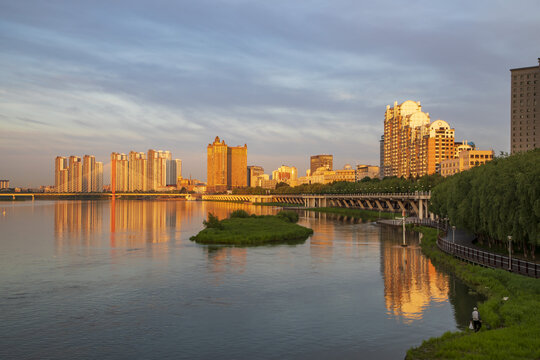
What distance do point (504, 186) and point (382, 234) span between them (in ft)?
123

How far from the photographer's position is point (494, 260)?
36.1 metres

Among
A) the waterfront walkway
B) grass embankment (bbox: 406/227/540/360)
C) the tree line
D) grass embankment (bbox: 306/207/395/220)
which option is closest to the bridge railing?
the waterfront walkway

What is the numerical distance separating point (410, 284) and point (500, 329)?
14.6 metres

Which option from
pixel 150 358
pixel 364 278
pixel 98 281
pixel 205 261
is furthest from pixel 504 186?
pixel 98 281

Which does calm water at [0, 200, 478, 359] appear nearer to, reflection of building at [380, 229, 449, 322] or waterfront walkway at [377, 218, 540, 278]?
reflection of building at [380, 229, 449, 322]

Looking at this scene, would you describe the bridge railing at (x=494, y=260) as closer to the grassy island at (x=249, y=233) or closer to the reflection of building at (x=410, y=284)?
the reflection of building at (x=410, y=284)

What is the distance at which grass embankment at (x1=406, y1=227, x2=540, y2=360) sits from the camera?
18797 mm

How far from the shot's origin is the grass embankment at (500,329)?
61.7ft

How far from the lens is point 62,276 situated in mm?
39250

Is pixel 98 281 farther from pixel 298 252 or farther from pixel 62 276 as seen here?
pixel 298 252

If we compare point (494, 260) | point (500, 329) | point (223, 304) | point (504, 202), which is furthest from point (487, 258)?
point (223, 304)

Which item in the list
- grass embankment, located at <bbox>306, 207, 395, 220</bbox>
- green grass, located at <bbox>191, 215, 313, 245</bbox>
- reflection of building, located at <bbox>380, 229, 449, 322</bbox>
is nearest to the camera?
reflection of building, located at <bbox>380, 229, 449, 322</bbox>

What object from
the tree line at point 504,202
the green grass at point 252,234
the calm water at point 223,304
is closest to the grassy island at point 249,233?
the green grass at point 252,234

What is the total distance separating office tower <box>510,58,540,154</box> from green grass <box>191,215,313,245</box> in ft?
494
